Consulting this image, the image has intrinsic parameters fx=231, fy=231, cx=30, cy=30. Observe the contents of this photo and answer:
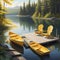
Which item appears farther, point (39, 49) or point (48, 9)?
point (48, 9)

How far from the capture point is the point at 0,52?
98.2 feet

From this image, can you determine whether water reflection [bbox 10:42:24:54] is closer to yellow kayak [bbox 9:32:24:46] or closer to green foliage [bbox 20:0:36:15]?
yellow kayak [bbox 9:32:24:46]

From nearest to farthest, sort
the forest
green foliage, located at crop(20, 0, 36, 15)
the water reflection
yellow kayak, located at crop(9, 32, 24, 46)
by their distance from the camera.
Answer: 1. the water reflection
2. yellow kayak, located at crop(9, 32, 24, 46)
3. the forest
4. green foliage, located at crop(20, 0, 36, 15)

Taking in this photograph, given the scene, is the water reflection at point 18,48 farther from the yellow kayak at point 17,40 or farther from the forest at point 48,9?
the forest at point 48,9

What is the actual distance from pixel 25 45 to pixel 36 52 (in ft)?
17.4

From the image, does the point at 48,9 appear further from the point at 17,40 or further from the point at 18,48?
the point at 18,48

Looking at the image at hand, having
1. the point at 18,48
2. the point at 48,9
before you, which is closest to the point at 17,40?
the point at 18,48

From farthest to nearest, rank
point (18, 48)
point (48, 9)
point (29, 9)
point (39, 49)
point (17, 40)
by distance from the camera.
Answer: point (29, 9) → point (48, 9) → point (17, 40) → point (18, 48) → point (39, 49)

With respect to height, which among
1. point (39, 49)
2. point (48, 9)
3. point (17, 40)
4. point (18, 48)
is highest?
point (48, 9)

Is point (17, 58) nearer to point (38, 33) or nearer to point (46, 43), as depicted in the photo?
point (46, 43)

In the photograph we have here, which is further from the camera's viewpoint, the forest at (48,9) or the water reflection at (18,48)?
the forest at (48,9)

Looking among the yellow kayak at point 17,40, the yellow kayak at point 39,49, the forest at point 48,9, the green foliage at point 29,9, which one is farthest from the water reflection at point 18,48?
the green foliage at point 29,9

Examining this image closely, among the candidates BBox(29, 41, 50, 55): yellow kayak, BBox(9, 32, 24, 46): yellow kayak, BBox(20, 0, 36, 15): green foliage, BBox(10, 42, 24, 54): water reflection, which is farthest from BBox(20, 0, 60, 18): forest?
BBox(29, 41, 50, 55): yellow kayak

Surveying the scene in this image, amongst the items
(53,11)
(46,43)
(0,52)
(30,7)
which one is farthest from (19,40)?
(30,7)
